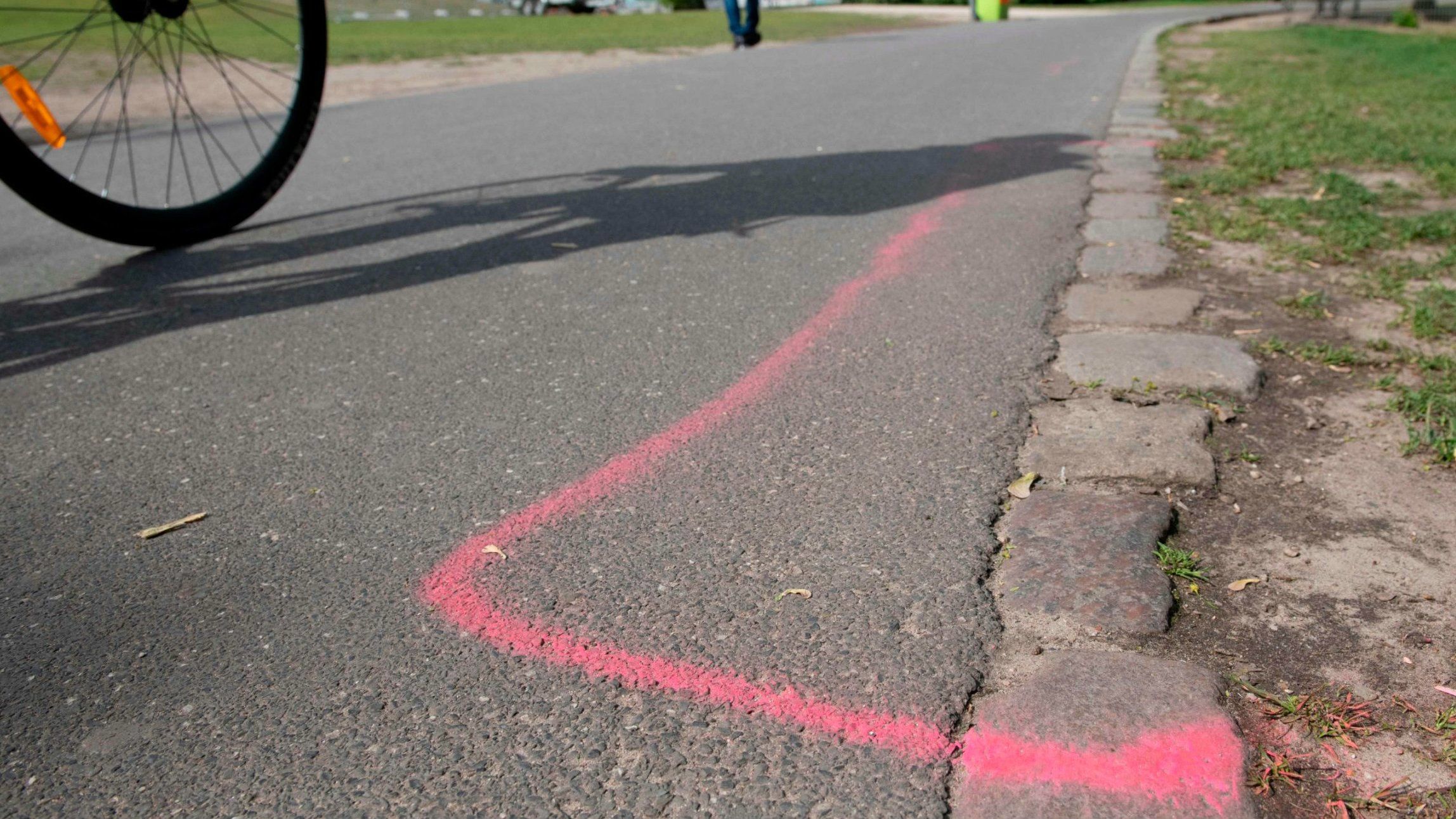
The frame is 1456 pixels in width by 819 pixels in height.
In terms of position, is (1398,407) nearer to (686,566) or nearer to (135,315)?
(686,566)

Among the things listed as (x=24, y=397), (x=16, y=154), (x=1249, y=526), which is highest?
(x=16, y=154)

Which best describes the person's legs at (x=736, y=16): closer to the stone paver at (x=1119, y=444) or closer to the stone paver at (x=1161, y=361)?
the stone paver at (x=1161, y=361)

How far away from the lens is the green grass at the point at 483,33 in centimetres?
1536

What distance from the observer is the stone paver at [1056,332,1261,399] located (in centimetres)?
294

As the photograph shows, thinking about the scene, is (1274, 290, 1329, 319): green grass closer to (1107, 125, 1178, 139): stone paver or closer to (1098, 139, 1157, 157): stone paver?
(1098, 139, 1157, 157): stone paver

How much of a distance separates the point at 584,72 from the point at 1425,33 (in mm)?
13856

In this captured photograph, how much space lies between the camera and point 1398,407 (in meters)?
2.78

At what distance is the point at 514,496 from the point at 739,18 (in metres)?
10.8

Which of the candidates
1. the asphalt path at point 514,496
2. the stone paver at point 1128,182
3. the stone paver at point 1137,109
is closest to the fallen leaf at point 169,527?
the asphalt path at point 514,496

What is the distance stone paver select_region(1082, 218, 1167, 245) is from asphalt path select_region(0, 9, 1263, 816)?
135 mm

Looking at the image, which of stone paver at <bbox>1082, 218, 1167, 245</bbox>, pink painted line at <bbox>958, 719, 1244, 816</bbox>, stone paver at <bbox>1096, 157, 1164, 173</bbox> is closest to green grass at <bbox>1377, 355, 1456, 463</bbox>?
pink painted line at <bbox>958, 719, 1244, 816</bbox>

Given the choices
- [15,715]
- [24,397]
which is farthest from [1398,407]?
[24,397]

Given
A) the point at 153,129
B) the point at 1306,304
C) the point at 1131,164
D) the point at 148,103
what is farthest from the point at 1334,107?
the point at 148,103

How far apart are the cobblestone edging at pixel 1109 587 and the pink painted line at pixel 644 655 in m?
0.03
